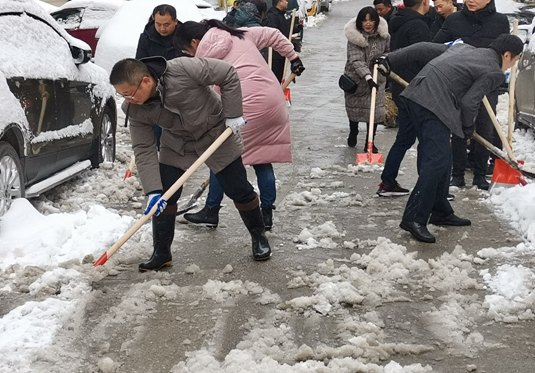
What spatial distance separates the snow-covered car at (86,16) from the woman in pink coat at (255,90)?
11.3m

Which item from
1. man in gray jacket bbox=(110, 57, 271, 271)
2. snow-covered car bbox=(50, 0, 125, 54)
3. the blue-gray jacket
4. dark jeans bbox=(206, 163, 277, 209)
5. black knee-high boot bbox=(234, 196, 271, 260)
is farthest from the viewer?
snow-covered car bbox=(50, 0, 125, 54)

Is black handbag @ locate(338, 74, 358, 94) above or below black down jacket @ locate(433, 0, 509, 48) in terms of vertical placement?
below

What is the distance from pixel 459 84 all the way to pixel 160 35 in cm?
302

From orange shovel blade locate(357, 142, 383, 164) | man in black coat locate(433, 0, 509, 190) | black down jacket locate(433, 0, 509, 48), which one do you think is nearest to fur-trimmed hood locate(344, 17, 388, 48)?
orange shovel blade locate(357, 142, 383, 164)

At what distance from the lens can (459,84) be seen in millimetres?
5434

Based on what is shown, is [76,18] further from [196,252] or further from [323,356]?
[323,356]

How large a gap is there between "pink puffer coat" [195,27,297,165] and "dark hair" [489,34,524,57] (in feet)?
5.40

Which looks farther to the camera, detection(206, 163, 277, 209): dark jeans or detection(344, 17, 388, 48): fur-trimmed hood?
detection(344, 17, 388, 48): fur-trimmed hood

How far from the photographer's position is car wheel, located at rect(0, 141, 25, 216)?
5.39 meters

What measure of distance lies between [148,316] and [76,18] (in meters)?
13.5

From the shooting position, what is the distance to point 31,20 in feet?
21.3

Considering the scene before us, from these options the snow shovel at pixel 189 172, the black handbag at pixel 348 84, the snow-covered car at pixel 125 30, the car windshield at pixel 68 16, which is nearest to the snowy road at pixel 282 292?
the snow shovel at pixel 189 172

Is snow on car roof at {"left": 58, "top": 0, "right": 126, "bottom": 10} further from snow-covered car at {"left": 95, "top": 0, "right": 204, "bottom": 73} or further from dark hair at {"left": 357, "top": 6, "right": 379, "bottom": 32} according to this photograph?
dark hair at {"left": 357, "top": 6, "right": 379, "bottom": 32}

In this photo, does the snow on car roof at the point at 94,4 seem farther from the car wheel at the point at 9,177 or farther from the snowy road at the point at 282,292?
the car wheel at the point at 9,177
